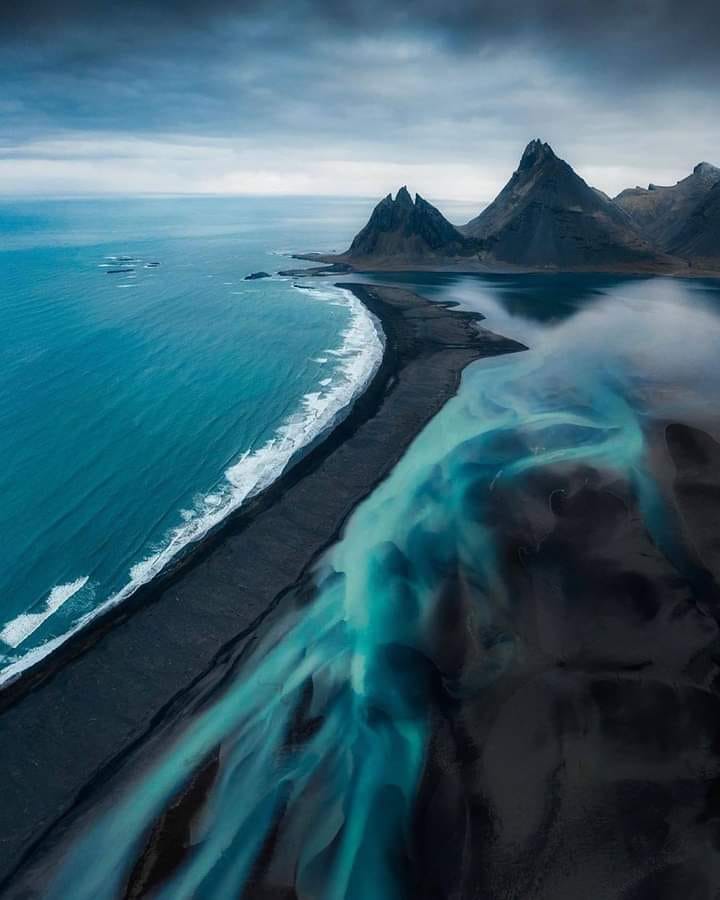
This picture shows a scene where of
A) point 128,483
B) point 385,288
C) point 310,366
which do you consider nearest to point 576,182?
point 385,288

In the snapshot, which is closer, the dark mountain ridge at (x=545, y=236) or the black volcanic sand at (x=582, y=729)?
the black volcanic sand at (x=582, y=729)

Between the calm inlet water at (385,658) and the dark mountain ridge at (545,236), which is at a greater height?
the dark mountain ridge at (545,236)

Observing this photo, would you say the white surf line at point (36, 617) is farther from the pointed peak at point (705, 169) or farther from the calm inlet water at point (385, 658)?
the pointed peak at point (705, 169)

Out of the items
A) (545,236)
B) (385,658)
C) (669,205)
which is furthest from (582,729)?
(669,205)

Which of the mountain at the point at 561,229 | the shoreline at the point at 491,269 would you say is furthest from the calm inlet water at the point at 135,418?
the mountain at the point at 561,229

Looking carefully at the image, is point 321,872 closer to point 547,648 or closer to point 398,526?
point 547,648

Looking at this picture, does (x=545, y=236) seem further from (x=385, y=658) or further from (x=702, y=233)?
(x=385, y=658)

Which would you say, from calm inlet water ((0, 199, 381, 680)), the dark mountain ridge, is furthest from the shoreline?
calm inlet water ((0, 199, 381, 680))
